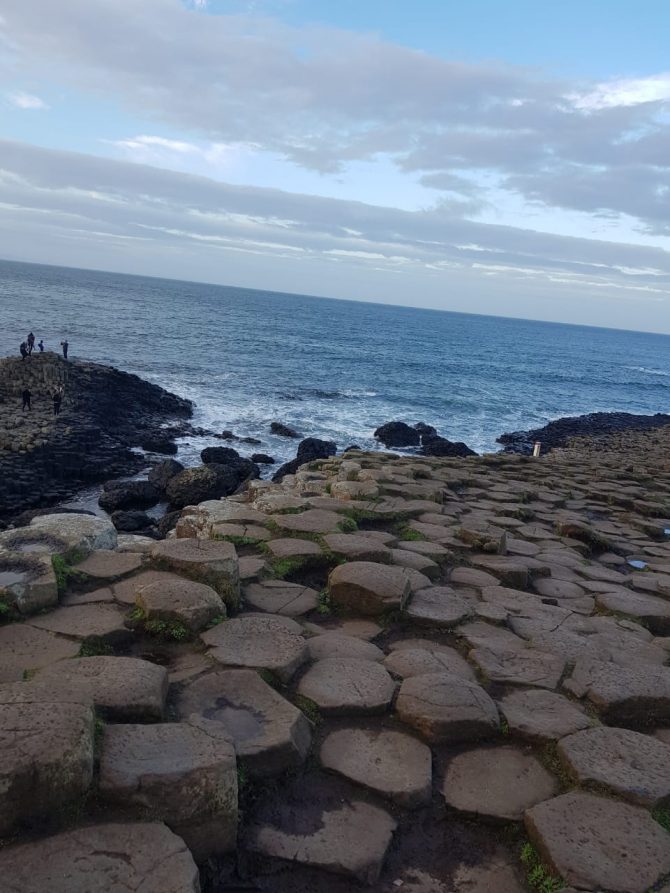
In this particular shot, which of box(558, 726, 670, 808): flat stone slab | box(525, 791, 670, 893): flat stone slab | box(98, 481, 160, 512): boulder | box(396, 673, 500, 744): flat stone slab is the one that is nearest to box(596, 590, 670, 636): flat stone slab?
box(558, 726, 670, 808): flat stone slab

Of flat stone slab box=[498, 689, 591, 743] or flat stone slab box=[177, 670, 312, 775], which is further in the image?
flat stone slab box=[498, 689, 591, 743]

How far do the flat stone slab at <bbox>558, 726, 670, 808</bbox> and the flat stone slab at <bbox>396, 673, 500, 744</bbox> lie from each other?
12.7 inches

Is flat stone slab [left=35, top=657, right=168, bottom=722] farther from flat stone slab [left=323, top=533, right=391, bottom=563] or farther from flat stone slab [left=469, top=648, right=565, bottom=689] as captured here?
flat stone slab [left=323, top=533, right=391, bottom=563]

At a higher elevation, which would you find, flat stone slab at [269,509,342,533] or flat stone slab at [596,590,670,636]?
flat stone slab at [269,509,342,533]

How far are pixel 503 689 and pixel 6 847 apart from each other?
2173mm

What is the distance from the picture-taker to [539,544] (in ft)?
19.6

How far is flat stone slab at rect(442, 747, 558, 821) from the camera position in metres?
2.34

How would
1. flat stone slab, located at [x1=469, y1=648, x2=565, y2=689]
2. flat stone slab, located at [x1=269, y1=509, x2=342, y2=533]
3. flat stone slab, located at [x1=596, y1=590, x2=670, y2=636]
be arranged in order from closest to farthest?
1. flat stone slab, located at [x1=469, y1=648, x2=565, y2=689]
2. flat stone slab, located at [x1=596, y1=590, x2=670, y2=636]
3. flat stone slab, located at [x1=269, y1=509, x2=342, y2=533]

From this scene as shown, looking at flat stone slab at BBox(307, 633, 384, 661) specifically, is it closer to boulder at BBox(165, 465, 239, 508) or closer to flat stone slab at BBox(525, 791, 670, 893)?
flat stone slab at BBox(525, 791, 670, 893)

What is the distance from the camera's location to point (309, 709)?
277 centimetres

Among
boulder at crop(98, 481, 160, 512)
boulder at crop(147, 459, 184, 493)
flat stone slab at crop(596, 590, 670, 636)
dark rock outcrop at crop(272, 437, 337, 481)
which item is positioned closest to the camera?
flat stone slab at crop(596, 590, 670, 636)

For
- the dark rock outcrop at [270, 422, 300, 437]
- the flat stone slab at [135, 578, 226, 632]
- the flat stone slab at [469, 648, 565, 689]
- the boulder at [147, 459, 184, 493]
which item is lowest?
the boulder at [147, 459, 184, 493]

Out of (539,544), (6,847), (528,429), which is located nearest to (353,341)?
(528,429)

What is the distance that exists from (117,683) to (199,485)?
13006 mm
